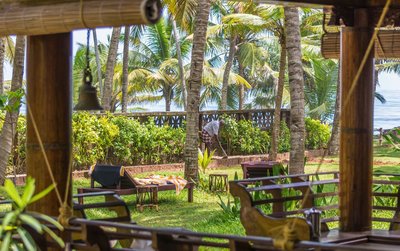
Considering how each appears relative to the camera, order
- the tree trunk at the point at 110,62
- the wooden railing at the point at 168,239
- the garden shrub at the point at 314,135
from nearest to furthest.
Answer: the wooden railing at the point at 168,239
the tree trunk at the point at 110,62
the garden shrub at the point at 314,135

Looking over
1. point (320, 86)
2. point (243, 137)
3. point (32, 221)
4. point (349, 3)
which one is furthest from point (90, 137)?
point (320, 86)

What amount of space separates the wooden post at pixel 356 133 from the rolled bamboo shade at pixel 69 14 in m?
2.86

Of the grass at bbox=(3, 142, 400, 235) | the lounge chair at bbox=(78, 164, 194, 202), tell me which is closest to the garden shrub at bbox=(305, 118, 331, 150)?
the grass at bbox=(3, 142, 400, 235)

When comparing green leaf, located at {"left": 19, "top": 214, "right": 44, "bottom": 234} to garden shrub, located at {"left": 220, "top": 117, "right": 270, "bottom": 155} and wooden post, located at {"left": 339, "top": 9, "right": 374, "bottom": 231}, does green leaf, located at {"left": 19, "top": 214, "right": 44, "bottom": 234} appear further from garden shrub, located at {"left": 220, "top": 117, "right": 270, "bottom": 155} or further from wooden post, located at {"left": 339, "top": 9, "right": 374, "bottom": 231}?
garden shrub, located at {"left": 220, "top": 117, "right": 270, "bottom": 155}

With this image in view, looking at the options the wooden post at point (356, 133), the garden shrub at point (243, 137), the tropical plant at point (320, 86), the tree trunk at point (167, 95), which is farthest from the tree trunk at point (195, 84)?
the tree trunk at point (167, 95)

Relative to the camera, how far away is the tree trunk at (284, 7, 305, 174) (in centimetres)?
1316

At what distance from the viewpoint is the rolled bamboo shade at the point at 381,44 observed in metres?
8.21

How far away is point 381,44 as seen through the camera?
8258 mm

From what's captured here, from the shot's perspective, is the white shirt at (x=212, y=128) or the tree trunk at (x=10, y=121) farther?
the white shirt at (x=212, y=128)

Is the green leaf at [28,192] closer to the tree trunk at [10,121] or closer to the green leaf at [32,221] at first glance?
the green leaf at [32,221]

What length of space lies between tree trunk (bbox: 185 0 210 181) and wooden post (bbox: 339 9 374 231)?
8.38 m

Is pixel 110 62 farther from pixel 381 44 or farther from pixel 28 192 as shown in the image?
pixel 28 192

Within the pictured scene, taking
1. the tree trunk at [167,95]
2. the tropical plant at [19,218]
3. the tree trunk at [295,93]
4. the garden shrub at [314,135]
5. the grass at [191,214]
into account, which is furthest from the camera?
the tree trunk at [167,95]

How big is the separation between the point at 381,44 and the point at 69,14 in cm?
379
